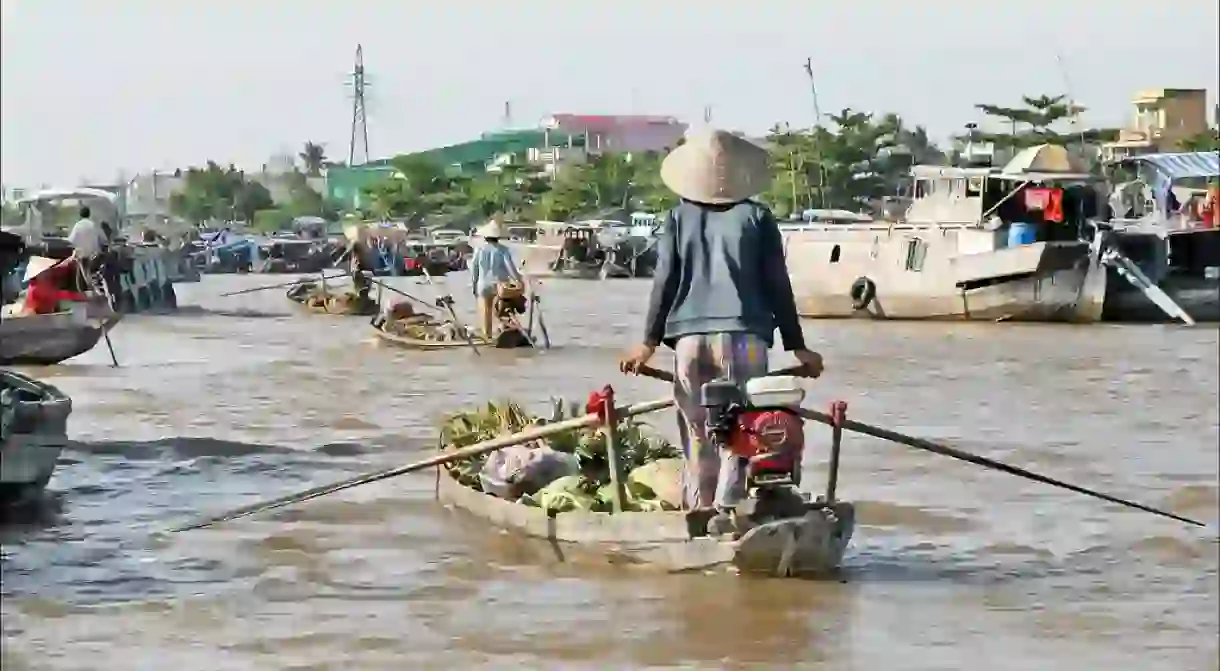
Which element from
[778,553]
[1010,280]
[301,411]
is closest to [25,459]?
[778,553]

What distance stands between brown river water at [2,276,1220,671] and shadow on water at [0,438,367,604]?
24 millimetres

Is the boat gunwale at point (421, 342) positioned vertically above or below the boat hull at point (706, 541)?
below

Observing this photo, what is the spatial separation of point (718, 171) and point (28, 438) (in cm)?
386

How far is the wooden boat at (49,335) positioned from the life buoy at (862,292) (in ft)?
45.0

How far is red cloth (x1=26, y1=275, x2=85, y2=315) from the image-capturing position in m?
17.6

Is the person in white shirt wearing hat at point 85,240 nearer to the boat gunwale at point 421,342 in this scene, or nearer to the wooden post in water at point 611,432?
the boat gunwale at point 421,342

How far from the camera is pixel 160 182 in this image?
102m

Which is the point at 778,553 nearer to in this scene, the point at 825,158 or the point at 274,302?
the point at 274,302

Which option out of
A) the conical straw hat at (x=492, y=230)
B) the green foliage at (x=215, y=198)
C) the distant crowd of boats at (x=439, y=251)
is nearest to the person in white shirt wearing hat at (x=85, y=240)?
the conical straw hat at (x=492, y=230)

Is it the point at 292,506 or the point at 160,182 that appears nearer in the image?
the point at 292,506

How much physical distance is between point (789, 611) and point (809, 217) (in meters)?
36.2

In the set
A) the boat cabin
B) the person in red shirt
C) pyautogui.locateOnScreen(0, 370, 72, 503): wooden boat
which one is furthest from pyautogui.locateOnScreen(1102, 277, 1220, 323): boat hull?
pyautogui.locateOnScreen(0, 370, 72, 503): wooden boat

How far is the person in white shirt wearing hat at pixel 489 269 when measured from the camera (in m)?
18.5

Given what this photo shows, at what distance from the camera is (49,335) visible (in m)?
16.8
